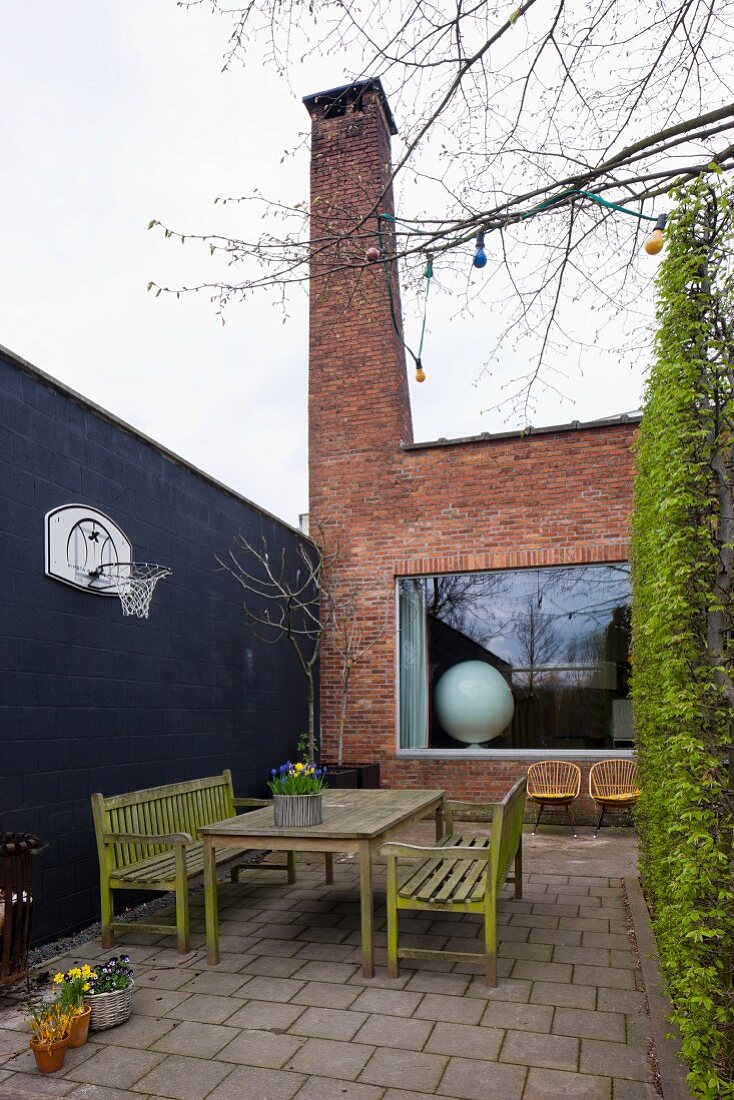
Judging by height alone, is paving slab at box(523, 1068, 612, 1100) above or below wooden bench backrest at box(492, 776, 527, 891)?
below

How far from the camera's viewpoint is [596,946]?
450 centimetres

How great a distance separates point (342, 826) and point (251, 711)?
3190 mm

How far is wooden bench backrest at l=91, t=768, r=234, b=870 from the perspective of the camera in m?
4.52

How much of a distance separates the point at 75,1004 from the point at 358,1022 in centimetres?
114

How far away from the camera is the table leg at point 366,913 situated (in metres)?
4.03

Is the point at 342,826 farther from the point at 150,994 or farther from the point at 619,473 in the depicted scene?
the point at 619,473

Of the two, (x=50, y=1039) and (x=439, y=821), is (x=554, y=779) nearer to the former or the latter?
(x=439, y=821)

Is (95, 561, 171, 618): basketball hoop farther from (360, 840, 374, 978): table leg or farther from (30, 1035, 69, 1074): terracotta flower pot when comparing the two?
(30, 1035, 69, 1074): terracotta flower pot

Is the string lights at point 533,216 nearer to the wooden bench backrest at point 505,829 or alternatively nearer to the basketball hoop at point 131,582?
the basketball hoop at point 131,582

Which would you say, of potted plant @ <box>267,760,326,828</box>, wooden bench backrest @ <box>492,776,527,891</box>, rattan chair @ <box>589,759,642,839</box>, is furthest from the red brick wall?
potted plant @ <box>267,760,326,828</box>

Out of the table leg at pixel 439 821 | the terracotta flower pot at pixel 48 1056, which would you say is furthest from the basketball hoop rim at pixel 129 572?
the terracotta flower pot at pixel 48 1056

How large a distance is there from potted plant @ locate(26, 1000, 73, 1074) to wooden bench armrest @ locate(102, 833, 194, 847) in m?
1.20

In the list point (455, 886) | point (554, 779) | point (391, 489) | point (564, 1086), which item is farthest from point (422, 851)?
point (391, 489)

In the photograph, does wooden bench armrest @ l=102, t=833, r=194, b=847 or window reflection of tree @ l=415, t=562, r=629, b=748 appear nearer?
wooden bench armrest @ l=102, t=833, r=194, b=847
